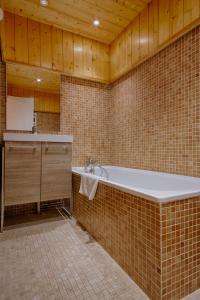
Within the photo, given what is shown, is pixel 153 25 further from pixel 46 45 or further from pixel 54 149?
pixel 54 149

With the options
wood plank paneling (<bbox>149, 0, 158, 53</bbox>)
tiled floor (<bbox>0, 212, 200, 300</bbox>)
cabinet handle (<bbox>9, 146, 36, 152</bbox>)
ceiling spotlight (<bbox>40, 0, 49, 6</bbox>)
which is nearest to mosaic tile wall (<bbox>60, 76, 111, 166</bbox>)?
cabinet handle (<bbox>9, 146, 36, 152</bbox>)

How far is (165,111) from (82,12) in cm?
179

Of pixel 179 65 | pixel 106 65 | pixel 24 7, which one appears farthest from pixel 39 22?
pixel 179 65

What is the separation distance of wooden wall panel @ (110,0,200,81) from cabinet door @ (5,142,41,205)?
6.02 feet

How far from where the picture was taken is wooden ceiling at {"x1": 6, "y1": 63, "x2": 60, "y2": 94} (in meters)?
2.50

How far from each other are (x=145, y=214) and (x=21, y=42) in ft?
8.89

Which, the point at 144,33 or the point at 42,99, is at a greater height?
the point at 144,33

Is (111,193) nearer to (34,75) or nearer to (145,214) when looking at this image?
(145,214)

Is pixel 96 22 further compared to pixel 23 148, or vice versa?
pixel 96 22

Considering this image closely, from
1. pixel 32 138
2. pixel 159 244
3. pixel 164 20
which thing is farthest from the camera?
pixel 32 138

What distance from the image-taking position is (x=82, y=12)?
96.5 inches

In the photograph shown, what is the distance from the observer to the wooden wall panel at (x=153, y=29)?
1812mm

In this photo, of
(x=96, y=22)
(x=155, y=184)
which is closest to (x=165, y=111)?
(x=155, y=184)

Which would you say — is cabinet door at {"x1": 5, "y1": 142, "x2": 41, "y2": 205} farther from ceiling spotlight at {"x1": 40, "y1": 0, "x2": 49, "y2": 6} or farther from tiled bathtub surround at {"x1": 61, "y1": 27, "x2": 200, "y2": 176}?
ceiling spotlight at {"x1": 40, "y1": 0, "x2": 49, "y2": 6}
